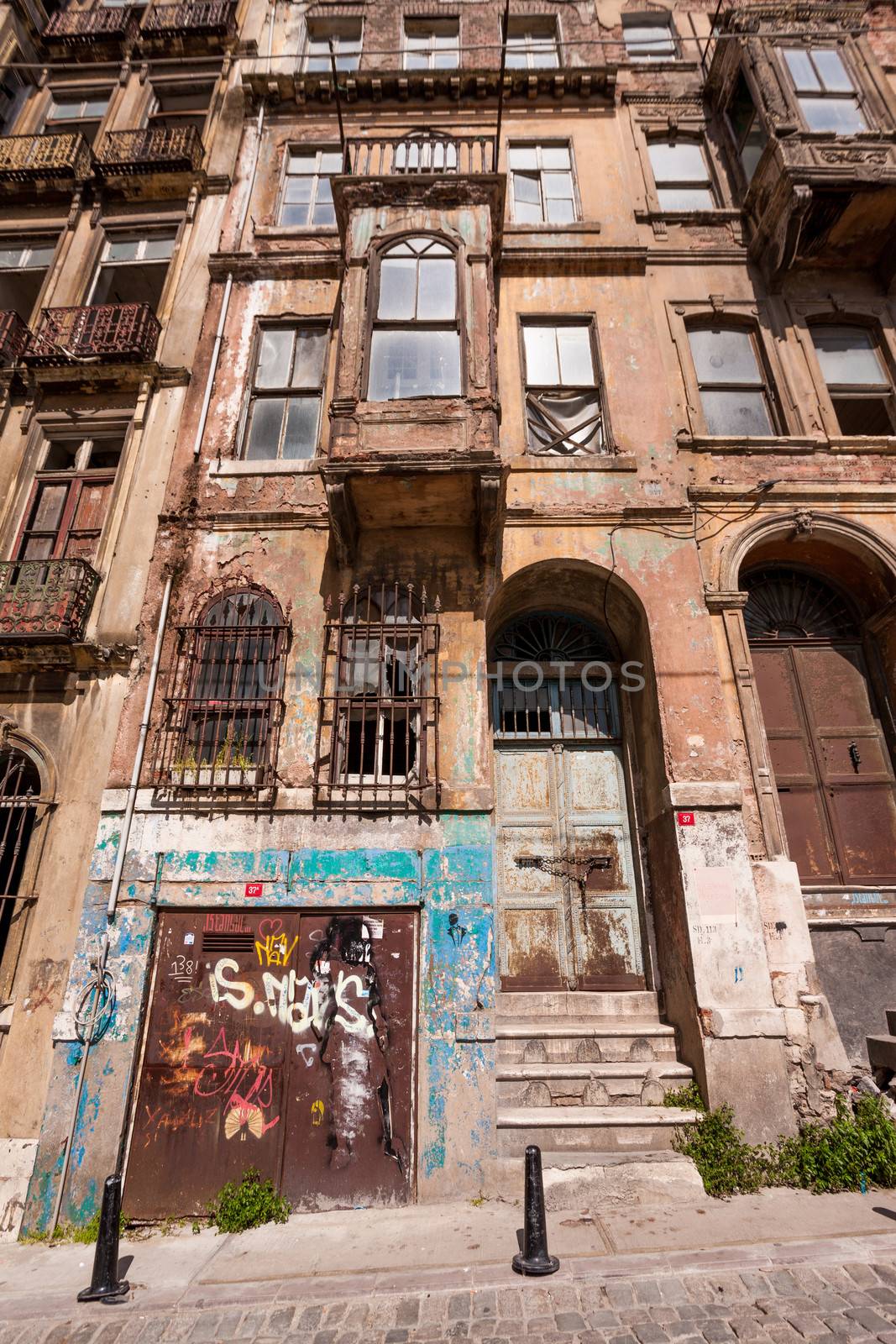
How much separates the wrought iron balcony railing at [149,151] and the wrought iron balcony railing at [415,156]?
333cm

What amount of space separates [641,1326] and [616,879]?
14.6 ft

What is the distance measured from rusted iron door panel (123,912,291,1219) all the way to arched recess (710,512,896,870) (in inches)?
233

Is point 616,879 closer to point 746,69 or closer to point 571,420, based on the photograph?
point 571,420

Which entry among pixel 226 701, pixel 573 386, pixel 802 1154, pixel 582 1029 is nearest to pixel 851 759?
pixel 802 1154

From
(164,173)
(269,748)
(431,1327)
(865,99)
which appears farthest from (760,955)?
(164,173)

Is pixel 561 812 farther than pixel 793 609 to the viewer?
No

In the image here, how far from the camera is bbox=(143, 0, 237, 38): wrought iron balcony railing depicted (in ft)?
44.8

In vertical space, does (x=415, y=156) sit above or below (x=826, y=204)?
above

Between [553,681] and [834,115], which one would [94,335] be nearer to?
[553,681]

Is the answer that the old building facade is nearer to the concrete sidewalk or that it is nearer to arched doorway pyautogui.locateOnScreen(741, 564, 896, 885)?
arched doorway pyautogui.locateOnScreen(741, 564, 896, 885)

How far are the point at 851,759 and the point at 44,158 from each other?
1717cm

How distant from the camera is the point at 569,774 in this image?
866 cm

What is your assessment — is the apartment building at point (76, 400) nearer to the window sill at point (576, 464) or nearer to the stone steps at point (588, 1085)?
the stone steps at point (588, 1085)

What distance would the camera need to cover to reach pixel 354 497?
815 centimetres
